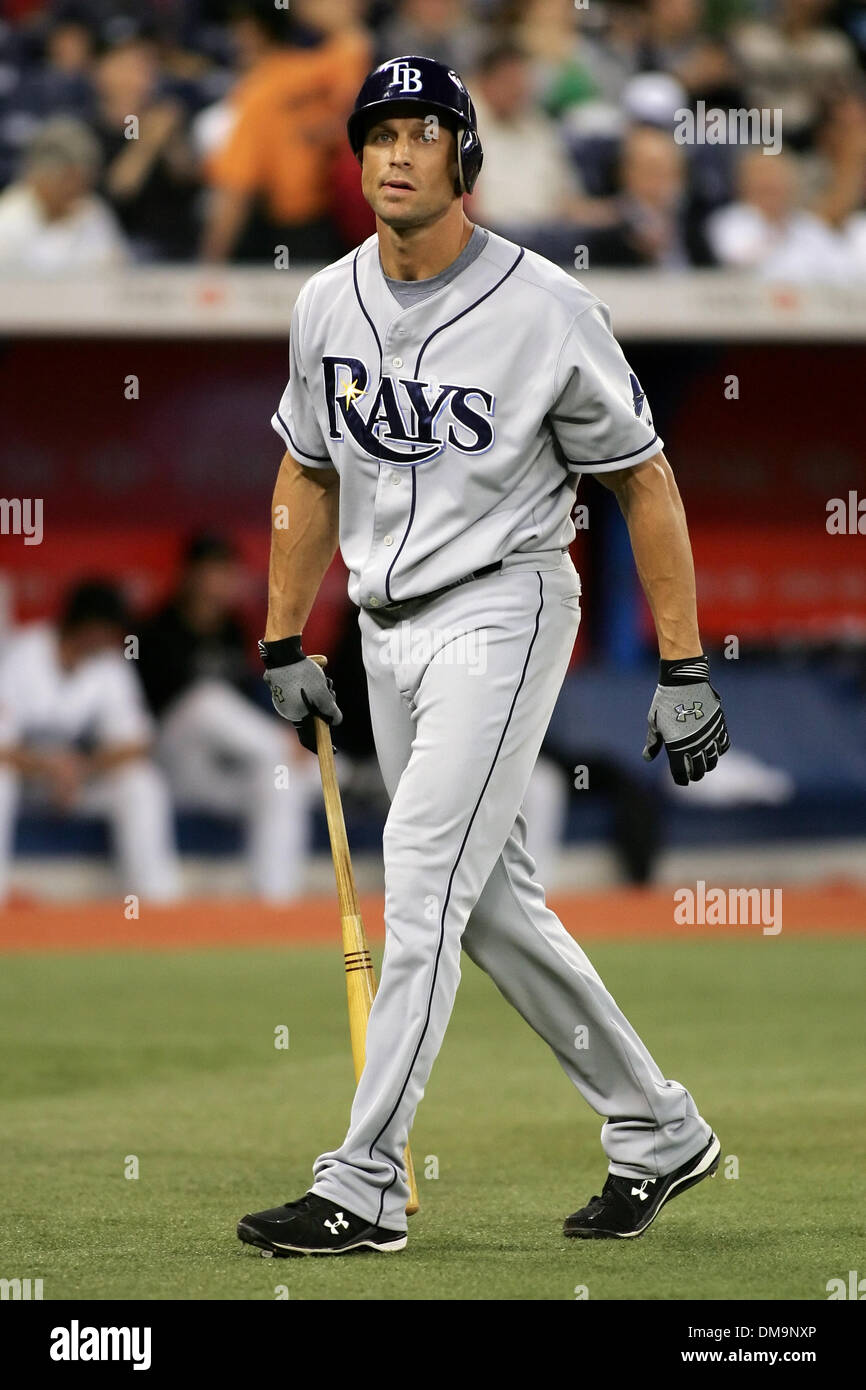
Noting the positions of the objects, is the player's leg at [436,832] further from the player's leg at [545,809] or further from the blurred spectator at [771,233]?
the blurred spectator at [771,233]

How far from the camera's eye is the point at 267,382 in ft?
45.2

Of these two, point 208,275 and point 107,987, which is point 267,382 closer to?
point 208,275

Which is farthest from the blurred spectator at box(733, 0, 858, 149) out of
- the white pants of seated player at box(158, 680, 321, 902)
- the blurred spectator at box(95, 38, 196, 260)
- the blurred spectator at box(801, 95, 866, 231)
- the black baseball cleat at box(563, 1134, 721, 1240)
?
the black baseball cleat at box(563, 1134, 721, 1240)

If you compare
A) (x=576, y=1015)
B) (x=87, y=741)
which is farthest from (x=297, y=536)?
(x=87, y=741)

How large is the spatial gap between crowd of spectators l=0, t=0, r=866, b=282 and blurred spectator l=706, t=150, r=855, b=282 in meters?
0.01

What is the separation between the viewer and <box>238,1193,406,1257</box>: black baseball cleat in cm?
401

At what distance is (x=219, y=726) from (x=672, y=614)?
308 inches

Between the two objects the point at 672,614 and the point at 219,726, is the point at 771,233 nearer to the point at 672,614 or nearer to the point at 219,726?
the point at 219,726

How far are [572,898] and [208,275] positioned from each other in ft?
13.2

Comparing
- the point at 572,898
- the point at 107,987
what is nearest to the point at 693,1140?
the point at 107,987

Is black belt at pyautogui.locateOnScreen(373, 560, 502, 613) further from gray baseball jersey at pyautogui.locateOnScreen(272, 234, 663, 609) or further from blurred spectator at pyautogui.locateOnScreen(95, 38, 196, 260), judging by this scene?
blurred spectator at pyautogui.locateOnScreen(95, 38, 196, 260)

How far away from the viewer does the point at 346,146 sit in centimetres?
1209

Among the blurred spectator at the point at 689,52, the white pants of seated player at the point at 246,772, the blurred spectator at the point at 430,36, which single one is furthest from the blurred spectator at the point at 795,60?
the white pants of seated player at the point at 246,772

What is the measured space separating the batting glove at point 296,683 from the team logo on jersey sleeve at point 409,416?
0.54 metres
